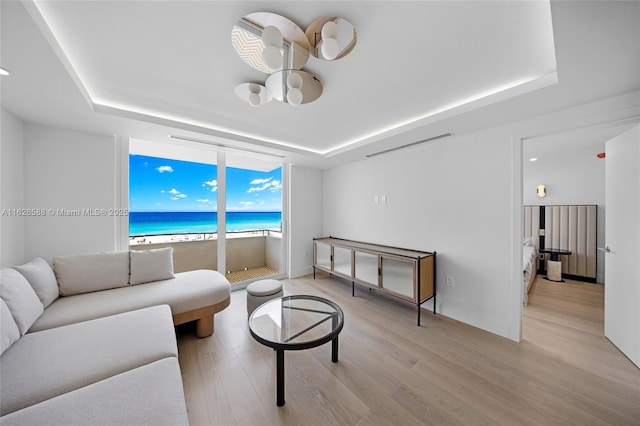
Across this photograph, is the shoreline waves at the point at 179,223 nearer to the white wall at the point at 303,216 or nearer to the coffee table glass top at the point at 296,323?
the white wall at the point at 303,216

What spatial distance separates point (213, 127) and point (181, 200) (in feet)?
4.57

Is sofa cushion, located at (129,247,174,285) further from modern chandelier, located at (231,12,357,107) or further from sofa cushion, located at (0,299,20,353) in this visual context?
modern chandelier, located at (231,12,357,107)

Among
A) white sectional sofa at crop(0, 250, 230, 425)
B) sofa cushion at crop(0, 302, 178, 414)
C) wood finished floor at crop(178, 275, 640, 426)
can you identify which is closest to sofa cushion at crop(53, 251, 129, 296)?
white sectional sofa at crop(0, 250, 230, 425)

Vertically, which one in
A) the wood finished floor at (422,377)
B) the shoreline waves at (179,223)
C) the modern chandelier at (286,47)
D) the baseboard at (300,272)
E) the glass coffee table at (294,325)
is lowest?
the wood finished floor at (422,377)

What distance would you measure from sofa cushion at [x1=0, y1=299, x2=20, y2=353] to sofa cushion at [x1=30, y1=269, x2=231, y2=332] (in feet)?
0.85

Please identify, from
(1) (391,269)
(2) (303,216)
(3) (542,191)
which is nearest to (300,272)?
(2) (303,216)

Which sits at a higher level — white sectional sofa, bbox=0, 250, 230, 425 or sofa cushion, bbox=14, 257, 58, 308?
sofa cushion, bbox=14, 257, 58, 308

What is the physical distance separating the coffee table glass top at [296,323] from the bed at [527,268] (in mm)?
2217

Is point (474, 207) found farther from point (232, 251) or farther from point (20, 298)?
point (20, 298)

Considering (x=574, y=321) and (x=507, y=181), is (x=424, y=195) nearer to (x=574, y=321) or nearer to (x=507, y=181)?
(x=507, y=181)

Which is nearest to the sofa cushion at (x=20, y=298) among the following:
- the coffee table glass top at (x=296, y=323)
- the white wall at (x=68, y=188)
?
the white wall at (x=68, y=188)

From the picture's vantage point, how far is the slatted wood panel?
377 centimetres

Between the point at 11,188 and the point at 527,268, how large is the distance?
584cm

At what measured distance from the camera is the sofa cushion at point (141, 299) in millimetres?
1698
